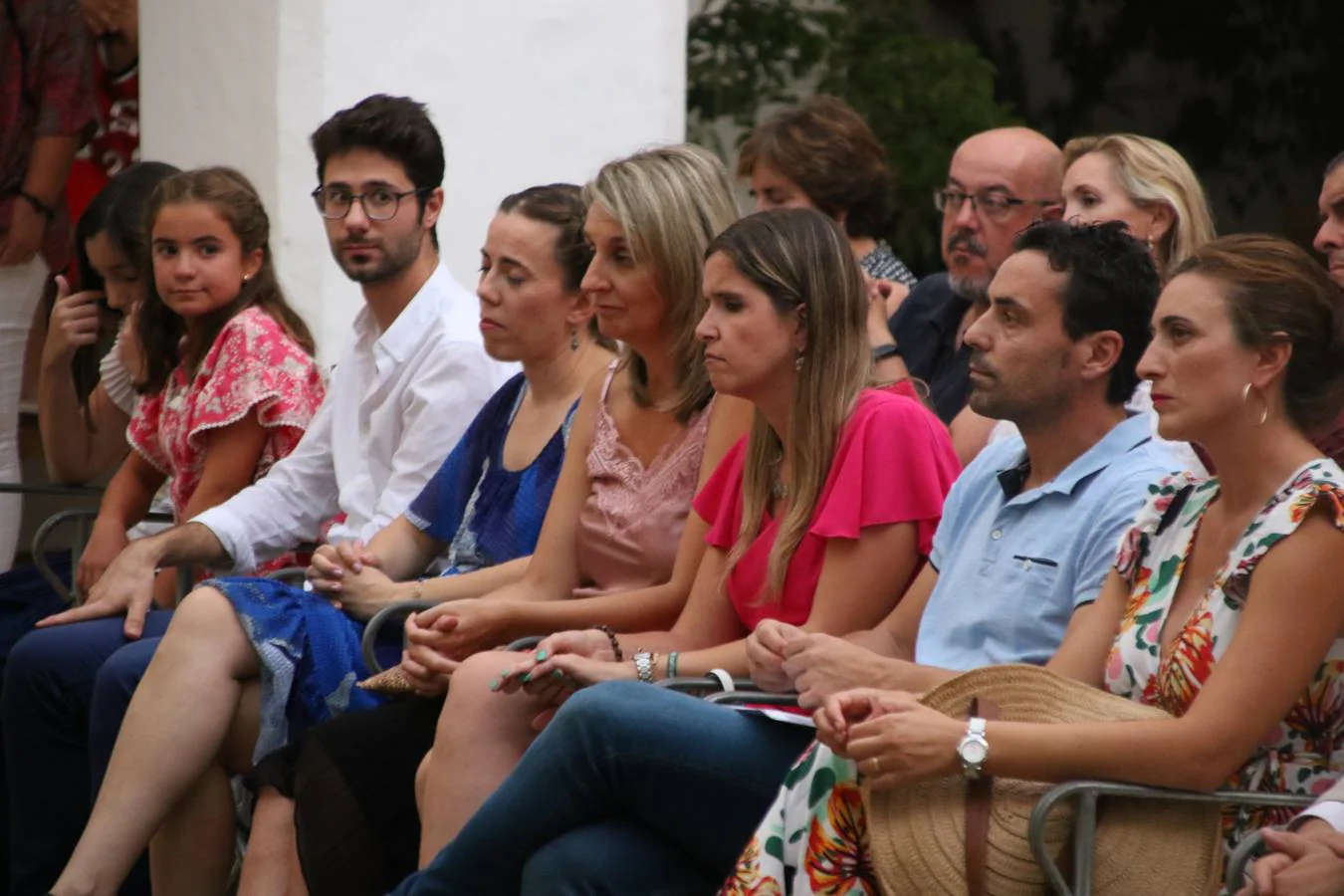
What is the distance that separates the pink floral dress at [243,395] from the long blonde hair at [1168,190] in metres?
2.02

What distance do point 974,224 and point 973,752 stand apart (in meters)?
2.37

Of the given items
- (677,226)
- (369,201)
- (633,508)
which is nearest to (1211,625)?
(633,508)

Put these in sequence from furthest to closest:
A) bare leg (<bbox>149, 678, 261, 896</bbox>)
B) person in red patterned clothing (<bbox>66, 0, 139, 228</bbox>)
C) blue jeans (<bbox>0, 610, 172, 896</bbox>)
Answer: person in red patterned clothing (<bbox>66, 0, 139, 228</bbox>), blue jeans (<bbox>0, 610, 172, 896</bbox>), bare leg (<bbox>149, 678, 261, 896</bbox>)

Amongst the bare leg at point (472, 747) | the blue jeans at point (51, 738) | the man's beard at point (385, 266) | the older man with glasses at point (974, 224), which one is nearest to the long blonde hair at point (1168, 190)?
the older man with glasses at point (974, 224)

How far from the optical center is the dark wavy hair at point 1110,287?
12.2 ft

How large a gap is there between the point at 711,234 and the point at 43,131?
10.7 ft

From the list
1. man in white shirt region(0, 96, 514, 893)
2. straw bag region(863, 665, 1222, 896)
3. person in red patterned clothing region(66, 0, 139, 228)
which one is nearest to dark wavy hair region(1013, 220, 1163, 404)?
straw bag region(863, 665, 1222, 896)

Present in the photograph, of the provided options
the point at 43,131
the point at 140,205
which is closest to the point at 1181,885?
the point at 140,205

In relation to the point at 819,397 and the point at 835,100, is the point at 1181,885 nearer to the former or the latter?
the point at 819,397

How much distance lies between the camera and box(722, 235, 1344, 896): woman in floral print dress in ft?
10.2

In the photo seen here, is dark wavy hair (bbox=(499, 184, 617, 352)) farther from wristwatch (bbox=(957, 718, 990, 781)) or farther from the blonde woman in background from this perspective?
wristwatch (bbox=(957, 718, 990, 781))

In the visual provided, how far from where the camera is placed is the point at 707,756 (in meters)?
3.48

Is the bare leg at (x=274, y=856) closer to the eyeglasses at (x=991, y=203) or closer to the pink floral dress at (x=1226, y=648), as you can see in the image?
the pink floral dress at (x=1226, y=648)

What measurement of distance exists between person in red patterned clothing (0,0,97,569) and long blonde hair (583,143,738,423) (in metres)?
3.08
